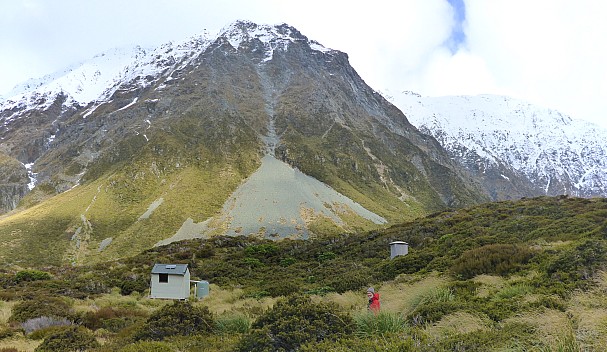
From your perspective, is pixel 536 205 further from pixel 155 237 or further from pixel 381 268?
pixel 155 237

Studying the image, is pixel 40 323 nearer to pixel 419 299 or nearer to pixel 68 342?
pixel 68 342

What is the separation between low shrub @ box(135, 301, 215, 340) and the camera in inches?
441

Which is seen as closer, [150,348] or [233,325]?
[150,348]

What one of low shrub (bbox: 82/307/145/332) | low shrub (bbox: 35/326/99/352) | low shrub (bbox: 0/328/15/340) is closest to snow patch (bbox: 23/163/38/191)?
low shrub (bbox: 82/307/145/332)

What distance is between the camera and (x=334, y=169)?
13325cm

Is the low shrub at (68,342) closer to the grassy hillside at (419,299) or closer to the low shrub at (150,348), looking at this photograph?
the grassy hillside at (419,299)

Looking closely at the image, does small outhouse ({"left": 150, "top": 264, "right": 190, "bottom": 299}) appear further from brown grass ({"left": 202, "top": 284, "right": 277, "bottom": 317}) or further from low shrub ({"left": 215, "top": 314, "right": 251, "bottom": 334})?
low shrub ({"left": 215, "top": 314, "right": 251, "bottom": 334})

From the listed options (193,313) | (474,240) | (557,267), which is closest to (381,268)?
(474,240)

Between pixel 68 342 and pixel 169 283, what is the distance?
16.8m

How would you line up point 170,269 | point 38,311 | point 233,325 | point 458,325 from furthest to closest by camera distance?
point 170,269, point 38,311, point 233,325, point 458,325

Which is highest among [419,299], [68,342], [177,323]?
[419,299]

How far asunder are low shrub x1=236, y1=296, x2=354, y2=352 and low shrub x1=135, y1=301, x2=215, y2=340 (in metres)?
2.78

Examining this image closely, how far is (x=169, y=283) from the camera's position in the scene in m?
27.0

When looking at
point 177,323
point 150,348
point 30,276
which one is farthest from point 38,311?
point 30,276
